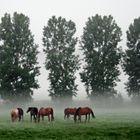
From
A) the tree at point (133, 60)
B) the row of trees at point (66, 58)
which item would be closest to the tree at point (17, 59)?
the row of trees at point (66, 58)

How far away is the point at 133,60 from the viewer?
83188 millimetres

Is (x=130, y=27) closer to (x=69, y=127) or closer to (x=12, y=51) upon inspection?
(x=12, y=51)

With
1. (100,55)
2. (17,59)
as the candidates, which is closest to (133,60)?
(100,55)

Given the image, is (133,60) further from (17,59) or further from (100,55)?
(17,59)

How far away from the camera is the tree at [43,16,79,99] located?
80812 mm

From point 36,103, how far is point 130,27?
1041 inches

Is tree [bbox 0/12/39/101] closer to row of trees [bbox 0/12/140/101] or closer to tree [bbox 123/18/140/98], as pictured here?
row of trees [bbox 0/12/140/101]

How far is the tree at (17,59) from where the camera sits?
251 feet

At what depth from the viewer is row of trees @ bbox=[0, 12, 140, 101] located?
7750 cm

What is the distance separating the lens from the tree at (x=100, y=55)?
81125 millimetres

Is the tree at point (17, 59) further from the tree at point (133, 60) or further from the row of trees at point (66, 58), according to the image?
the tree at point (133, 60)

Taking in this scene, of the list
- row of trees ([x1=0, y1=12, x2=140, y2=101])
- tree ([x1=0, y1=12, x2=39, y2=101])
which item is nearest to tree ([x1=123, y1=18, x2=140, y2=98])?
row of trees ([x1=0, y1=12, x2=140, y2=101])

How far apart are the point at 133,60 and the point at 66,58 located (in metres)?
14.2

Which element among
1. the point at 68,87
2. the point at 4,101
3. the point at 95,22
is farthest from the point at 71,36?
the point at 4,101
